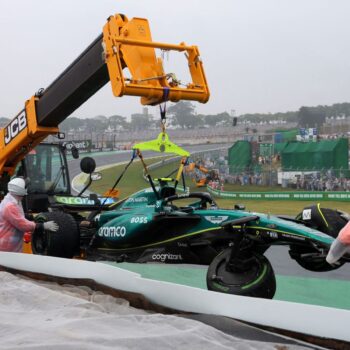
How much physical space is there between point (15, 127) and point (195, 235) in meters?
4.67

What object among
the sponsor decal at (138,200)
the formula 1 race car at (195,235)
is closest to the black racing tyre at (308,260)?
the formula 1 race car at (195,235)

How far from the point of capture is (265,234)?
6000 millimetres

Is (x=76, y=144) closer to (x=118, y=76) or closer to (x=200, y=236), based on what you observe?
(x=118, y=76)

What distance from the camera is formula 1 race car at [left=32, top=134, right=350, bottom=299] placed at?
231 inches

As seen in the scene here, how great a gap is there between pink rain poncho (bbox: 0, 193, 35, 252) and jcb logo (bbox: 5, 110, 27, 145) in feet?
7.14

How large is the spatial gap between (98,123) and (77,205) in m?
118

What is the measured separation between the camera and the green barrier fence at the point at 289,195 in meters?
25.8

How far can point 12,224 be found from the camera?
806cm

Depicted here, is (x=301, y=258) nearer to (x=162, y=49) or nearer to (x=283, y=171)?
(x=162, y=49)

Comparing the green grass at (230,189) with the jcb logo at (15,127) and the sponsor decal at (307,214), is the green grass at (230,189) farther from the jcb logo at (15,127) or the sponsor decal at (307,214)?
the sponsor decal at (307,214)

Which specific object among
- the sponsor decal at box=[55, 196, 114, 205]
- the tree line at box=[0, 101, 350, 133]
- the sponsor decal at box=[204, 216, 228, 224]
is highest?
the tree line at box=[0, 101, 350, 133]

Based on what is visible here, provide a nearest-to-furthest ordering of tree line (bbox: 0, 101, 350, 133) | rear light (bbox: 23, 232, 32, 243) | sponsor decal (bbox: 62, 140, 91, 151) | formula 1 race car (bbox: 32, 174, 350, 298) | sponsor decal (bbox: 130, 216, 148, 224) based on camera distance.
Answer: formula 1 race car (bbox: 32, 174, 350, 298)
sponsor decal (bbox: 130, 216, 148, 224)
rear light (bbox: 23, 232, 32, 243)
sponsor decal (bbox: 62, 140, 91, 151)
tree line (bbox: 0, 101, 350, 133)

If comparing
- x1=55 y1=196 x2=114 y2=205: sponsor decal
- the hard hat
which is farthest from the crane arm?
the hard hat

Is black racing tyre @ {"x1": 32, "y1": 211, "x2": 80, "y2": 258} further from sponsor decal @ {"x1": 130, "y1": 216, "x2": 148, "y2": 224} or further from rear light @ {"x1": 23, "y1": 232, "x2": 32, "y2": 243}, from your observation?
sponsor decal @ {"x1": 130, "y1": 216, "x2": 148, "y2": 224}
